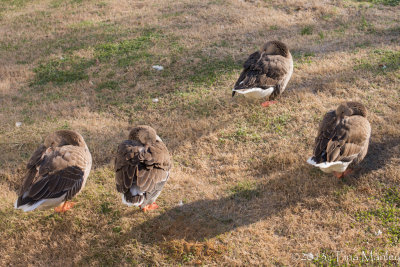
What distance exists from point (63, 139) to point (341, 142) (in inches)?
170

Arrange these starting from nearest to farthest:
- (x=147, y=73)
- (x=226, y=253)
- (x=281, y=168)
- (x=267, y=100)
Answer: (x=226, y=253), (x=281, y=168), (x=267, y=100), (x=147, y=73)

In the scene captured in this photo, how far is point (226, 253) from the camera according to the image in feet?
14.9

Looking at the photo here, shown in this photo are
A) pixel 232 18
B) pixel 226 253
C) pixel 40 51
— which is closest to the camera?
pixel 226 253

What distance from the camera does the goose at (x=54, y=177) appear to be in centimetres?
460

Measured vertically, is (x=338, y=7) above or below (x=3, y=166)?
above

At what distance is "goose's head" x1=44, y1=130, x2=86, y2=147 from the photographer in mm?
5539

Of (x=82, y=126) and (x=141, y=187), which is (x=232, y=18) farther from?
(x=141, y=187)

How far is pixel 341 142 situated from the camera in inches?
200

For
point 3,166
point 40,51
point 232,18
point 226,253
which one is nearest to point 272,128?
point 226,253

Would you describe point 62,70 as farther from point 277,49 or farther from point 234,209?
point 234,209

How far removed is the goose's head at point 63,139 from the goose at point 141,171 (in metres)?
0.86

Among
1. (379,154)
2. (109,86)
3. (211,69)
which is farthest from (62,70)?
(379,154)

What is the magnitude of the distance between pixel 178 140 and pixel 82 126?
7.17 ft

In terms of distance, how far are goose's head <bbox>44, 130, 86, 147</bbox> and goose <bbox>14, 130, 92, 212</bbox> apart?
18mm
